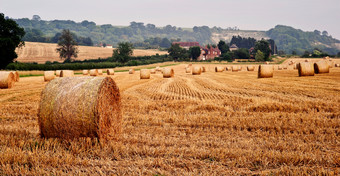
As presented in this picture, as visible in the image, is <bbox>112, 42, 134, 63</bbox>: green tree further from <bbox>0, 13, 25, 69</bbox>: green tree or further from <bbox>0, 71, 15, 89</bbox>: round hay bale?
<bbox>0, 71, 15, 89</bbox>: round hay bale

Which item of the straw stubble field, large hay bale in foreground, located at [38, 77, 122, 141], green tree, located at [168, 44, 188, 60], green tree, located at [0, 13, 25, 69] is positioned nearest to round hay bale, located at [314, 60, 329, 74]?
the straw stubble field

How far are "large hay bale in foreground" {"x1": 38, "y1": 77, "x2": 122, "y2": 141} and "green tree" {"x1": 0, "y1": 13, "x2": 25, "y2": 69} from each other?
129 feet

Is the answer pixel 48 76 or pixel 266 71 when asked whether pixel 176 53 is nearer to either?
pixel 48 76

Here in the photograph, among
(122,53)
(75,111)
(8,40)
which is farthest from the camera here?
(122,53)

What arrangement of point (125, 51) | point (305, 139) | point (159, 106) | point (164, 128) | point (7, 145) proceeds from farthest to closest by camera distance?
point (125, 51)
point (159, 106)
point (164, 128)
point (305, 139)
point (7, 145)

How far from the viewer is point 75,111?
6102mm

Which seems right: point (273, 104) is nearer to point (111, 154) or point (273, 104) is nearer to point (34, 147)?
point (111, 154)

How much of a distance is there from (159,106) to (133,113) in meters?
1.60

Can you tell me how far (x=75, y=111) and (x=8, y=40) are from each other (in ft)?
134

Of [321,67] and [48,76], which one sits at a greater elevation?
[321,67]

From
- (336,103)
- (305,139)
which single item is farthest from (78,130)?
(336,103)

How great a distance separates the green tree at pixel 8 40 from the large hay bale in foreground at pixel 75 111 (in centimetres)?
3919

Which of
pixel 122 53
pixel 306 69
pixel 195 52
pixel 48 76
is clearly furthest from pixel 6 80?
pixel 195 52

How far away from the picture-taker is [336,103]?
10312 millimetres
